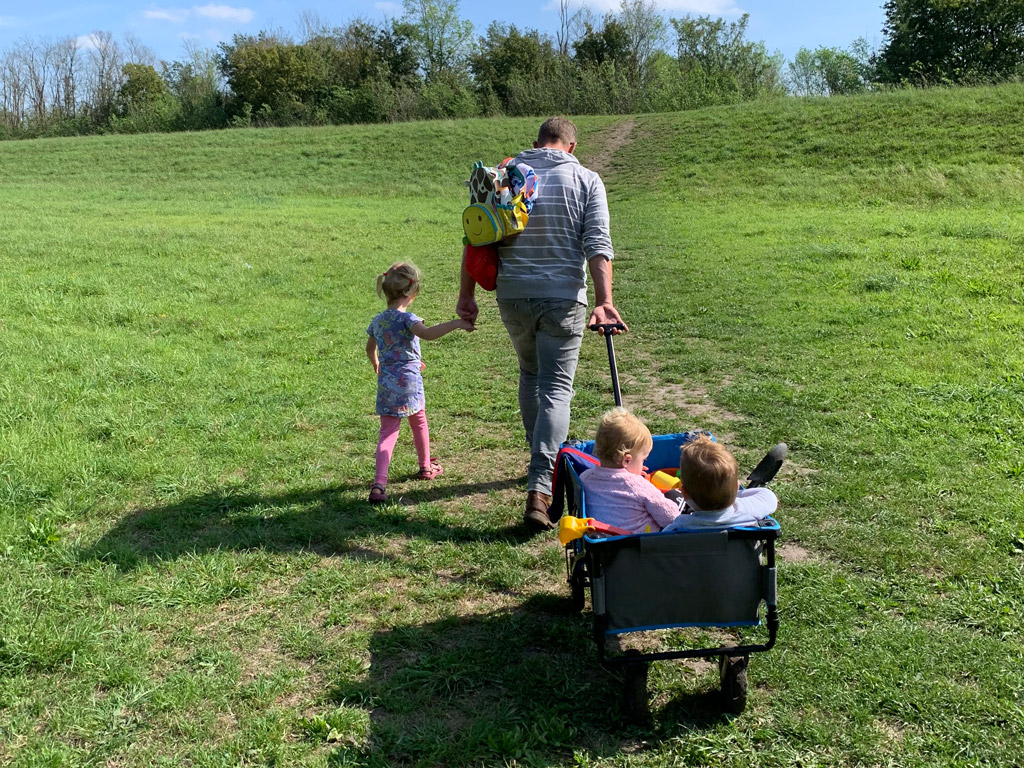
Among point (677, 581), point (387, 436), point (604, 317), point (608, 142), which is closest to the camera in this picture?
point (677, 581)

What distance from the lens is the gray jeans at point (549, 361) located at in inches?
168

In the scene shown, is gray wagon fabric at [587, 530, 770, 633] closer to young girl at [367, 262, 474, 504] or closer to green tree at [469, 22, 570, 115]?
young girl at [367, 262, 474, 504]

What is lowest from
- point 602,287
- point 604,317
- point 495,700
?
A: point 495,700

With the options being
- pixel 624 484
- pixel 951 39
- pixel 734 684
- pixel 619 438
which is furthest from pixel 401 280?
pixel 951 39

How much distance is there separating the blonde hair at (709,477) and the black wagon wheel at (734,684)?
55 centimetres

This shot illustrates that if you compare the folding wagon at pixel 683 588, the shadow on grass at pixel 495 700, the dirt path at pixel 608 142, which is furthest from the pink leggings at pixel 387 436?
the dirt path at pixel 608 142

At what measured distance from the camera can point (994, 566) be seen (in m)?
3.79

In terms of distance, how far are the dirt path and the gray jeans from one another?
78.3ft

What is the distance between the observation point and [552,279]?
424 centimetres

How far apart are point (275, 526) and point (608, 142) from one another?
29.6 metres

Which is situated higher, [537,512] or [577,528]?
[577,528]

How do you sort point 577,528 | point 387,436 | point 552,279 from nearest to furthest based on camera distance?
point 577,528 → point 552,279 → point 387,436

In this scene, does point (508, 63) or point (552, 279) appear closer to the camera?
point (552, 279)

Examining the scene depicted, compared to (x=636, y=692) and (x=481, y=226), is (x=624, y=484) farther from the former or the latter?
(x=481, y=226)
